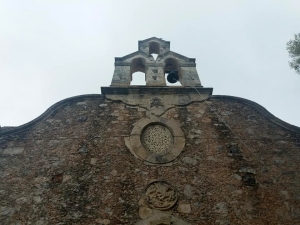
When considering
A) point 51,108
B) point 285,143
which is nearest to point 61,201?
point 51,108

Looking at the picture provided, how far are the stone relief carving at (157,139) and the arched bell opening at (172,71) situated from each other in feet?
8.96

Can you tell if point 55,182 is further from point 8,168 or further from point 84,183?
point 8,168

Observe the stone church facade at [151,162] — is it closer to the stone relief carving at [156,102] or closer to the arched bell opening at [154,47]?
the stone relief carving at [156,102]

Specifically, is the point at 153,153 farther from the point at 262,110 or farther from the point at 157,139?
the point at 262,110

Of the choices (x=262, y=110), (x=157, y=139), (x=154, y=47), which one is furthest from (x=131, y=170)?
(x=154, y=47)

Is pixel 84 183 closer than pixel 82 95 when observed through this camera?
Yes

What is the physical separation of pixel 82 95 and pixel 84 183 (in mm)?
2759

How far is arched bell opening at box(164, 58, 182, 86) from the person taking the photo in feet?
30.6

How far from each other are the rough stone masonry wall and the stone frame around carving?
5.6 inches

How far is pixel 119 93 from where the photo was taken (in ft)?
25.4

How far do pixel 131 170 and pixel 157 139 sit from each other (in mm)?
1073

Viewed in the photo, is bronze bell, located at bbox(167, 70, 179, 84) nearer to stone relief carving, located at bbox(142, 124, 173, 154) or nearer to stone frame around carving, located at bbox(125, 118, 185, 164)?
stone frame around carving, located at bbox(125, 118, 185, 164)

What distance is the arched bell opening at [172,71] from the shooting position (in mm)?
9320

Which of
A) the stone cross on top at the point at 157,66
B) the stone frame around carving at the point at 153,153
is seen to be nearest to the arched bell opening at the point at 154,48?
the stone cross on top at the point at 157,66
